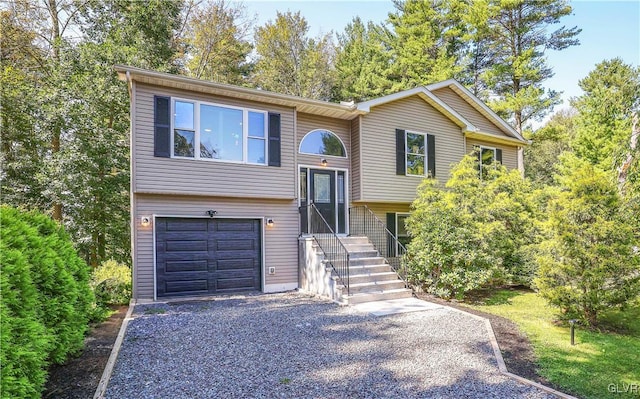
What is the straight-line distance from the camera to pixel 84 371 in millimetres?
4309

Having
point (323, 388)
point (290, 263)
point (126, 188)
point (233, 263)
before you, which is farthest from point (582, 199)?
point (126, 188)

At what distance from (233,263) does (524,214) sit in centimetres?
869

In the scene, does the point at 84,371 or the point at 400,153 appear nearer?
the point at 84,371

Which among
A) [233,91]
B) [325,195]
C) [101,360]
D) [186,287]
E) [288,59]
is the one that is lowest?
[101,360]

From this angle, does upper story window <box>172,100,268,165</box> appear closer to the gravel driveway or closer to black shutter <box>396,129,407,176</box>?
the gravel driveway

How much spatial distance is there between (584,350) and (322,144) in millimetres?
7999

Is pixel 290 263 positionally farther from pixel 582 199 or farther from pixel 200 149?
pixel 582 199

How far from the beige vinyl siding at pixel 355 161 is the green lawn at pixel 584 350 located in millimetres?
4607

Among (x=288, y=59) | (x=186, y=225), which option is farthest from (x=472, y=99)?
(x=288, y=59)

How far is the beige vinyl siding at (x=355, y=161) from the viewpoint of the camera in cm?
1109

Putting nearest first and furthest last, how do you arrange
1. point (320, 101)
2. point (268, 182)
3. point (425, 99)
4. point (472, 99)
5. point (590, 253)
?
point (590, 253), point (268, 182), point (320, 101), point (425, 99), point (472, 99)

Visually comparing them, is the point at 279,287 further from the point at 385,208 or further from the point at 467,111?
the point at 467,111

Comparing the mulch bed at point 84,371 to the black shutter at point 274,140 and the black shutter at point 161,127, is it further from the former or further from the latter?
the black shutter at point 274,140

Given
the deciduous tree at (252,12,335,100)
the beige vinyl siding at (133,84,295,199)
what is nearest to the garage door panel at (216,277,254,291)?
the beige vinyl siding at (133,84,295,199)
